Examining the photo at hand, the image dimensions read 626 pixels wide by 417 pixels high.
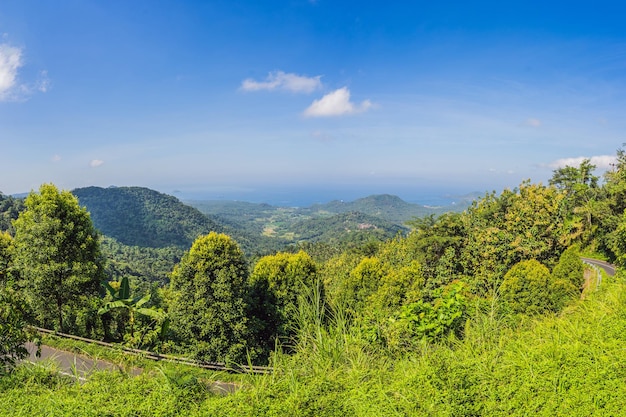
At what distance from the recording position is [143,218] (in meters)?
140

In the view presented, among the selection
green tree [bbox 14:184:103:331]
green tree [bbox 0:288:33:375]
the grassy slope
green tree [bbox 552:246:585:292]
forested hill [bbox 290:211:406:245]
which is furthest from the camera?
forested hill [bbox 290:211:406:245]

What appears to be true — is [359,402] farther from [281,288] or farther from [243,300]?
[281,288]

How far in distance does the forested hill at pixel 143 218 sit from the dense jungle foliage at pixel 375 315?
367 ft

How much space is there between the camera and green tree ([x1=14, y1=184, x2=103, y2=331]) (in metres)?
9.55

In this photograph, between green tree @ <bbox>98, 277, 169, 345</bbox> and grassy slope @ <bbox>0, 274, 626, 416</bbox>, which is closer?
grassy slope @ <bbox>0, 274, 626, 416</bbox>

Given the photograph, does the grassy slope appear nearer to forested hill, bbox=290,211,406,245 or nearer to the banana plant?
the banana plant

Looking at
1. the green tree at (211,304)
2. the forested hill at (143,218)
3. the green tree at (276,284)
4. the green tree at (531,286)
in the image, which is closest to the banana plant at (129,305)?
the green tree at (211,304)

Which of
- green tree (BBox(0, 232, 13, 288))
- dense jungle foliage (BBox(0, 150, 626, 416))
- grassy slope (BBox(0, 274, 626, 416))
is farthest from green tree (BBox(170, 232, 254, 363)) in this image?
grassy slope (BBox(0, 274, 626, 416))

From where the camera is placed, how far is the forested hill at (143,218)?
124125 millimetres

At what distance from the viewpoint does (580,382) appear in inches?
96.9

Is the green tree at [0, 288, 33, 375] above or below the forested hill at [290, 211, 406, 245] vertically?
above

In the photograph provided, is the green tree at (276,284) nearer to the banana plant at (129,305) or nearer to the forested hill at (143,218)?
the banana plant at (129,305)

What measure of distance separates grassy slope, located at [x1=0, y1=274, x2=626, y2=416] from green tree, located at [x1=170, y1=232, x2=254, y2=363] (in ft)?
21.6

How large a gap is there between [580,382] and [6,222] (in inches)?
2936
